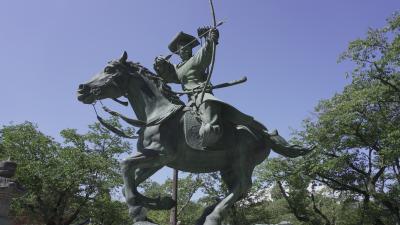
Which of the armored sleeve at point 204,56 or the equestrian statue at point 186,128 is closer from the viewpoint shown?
the equestrian statue at point 186,128

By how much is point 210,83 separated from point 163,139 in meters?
1.32

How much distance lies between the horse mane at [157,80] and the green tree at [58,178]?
2094cm

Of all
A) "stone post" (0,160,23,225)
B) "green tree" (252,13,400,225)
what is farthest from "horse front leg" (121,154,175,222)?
"green tree" (252,13,400,225)

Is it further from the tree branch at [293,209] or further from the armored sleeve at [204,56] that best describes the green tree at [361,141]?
the armored sleeve at [204,56]

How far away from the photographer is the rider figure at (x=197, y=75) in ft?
18.5

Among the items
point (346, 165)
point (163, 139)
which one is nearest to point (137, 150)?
point (163, 139)

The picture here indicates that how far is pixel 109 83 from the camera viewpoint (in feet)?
19.8

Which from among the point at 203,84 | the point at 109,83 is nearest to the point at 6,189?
the point at 109,83

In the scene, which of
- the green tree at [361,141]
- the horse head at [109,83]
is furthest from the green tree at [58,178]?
the horse head at [109,83]

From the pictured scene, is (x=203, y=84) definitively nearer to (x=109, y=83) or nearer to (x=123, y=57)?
(x=123, y=57)

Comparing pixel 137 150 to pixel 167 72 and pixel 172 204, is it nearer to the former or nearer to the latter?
pixel 172 204

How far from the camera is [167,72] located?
652 cm

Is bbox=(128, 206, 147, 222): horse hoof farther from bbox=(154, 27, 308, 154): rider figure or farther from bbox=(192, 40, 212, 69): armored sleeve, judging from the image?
bbox=(192, 40, 212, 69): armored sleeve

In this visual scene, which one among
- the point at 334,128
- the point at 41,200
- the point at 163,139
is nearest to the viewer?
the point at 163,139
